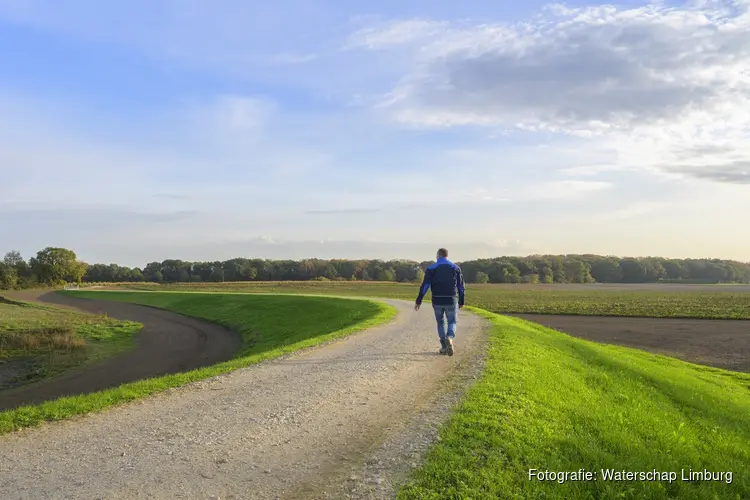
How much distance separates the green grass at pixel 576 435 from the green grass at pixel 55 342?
20.5 metres

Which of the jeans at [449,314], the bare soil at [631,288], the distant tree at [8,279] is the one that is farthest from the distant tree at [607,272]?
the jeans at [449,314]

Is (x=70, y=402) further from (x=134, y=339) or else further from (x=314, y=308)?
(x=314, y=308)

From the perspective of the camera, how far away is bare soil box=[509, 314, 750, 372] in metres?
27.8

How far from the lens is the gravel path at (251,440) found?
6.04 metres

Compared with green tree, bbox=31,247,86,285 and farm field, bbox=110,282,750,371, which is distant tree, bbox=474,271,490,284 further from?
green tree, bbox=31,247,86,285

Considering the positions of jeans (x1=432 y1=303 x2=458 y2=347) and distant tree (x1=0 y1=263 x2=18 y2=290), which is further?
distant tree (x1=0 y1=263 x2=18 y2=290)

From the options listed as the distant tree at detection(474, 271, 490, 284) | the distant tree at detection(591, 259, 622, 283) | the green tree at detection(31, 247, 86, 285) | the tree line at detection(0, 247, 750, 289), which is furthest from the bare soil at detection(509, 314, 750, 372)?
the distant tree at detection(591, 259, 622, 283)

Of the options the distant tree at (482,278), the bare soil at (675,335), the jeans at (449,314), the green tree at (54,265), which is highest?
the green tree at (54,265)

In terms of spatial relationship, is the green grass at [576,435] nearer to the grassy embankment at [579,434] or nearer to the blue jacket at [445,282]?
the grassy embankment at [579,434]

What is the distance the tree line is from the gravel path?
129007 millimetres

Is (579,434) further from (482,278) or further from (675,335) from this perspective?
(482,278)

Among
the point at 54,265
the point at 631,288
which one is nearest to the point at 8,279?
the point at 54,265

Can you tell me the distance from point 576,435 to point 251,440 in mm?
5227

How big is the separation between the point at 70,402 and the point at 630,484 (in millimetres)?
9983
